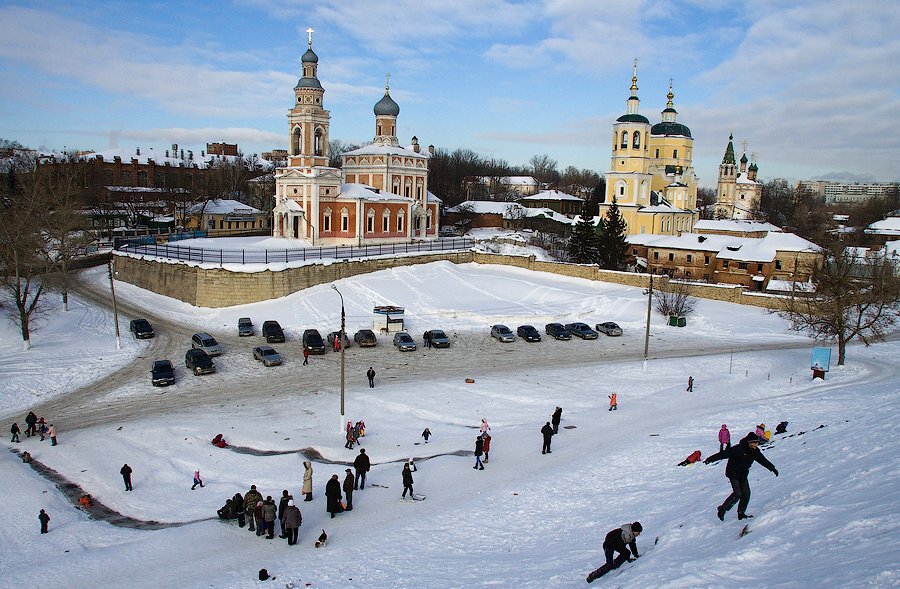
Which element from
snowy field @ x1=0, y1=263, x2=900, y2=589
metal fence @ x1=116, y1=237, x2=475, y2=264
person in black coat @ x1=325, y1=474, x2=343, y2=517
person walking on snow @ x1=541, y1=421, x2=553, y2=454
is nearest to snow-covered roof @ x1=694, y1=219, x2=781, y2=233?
metal fence @ x1=116, y1=237, x2=475, y2=264

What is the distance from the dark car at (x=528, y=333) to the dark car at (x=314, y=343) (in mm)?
10632

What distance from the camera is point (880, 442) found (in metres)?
13.4

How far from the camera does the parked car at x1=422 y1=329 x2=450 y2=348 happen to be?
111 feet

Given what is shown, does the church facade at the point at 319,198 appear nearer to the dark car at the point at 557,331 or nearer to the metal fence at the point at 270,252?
the metal fence at the point at 270,252

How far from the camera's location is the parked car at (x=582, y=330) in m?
35.9

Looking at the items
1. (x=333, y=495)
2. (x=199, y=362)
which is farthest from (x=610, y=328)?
(x=333, y=495)

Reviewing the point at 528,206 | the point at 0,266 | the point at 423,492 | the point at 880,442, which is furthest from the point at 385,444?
the point at 528,206

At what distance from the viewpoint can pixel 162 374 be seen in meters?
27.9

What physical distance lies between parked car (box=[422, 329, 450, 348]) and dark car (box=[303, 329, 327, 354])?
5.44 m

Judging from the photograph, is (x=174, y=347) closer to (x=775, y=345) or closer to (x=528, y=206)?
(x=775, y=345)

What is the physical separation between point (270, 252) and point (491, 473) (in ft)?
109

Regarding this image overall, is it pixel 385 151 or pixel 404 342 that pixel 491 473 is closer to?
pixel 404 342

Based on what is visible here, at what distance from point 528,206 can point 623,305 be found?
168 ft

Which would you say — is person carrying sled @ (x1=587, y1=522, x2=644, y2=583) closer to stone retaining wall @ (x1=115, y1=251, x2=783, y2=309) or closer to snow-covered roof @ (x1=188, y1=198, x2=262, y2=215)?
stone retaining wall @ (x1=115, y1=251, x2=783, y2=309)
